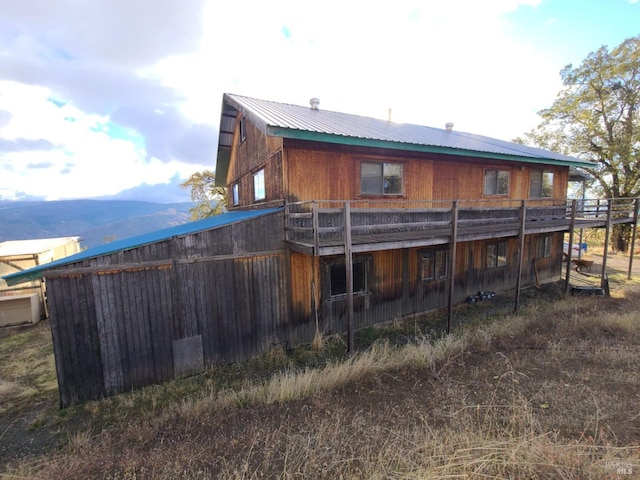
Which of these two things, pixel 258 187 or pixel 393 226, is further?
pixel 258 187

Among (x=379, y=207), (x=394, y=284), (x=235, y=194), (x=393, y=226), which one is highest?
(x=235, y=194)

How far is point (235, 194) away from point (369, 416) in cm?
1317

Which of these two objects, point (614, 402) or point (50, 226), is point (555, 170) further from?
point (50, 226)

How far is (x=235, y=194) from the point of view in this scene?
15438mm

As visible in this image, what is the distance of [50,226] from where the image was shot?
130 meters

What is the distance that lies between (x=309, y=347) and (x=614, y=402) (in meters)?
6.25

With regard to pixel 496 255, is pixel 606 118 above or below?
above

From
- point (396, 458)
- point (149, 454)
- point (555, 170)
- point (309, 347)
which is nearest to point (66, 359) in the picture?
point (149, 454)

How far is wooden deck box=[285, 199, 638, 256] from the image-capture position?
6785 millimetres

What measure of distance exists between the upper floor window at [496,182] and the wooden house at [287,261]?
0.20 ft

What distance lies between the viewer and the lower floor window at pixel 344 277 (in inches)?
348

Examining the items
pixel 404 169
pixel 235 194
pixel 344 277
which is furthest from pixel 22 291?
pixel 404 169

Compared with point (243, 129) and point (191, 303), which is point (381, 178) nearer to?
point (243, 129)

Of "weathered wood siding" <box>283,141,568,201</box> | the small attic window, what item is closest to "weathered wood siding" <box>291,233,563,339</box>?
"weathered wood siding" <box>283,141,568,201</box>
